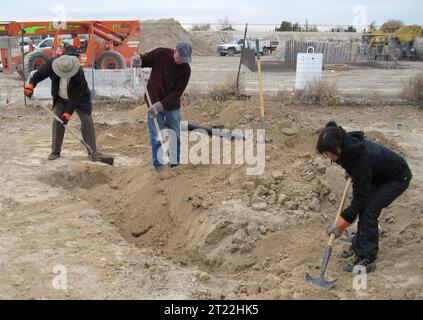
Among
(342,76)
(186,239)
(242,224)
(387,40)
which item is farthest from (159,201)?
(387,40)

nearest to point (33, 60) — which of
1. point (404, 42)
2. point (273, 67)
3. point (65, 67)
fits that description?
point (273, 67)

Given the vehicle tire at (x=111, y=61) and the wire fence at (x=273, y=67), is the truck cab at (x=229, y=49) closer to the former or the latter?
the wire fence at (x=273, y=67)

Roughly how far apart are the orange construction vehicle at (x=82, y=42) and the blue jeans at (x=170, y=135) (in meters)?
10.6

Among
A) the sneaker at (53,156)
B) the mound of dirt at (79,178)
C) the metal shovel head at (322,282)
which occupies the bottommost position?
the mound of dirt at (79,178)

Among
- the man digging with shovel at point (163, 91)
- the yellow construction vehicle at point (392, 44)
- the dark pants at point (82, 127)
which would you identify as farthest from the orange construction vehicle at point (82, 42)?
the yellow construction vehicle at point (392, 44)

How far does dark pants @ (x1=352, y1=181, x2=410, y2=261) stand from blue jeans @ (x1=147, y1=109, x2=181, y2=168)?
9.51 ft

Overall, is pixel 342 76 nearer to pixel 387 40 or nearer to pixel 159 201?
pixel 159 201

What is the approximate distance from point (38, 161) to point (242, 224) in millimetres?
4140

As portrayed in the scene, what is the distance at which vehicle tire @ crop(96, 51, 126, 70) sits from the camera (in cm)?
1759

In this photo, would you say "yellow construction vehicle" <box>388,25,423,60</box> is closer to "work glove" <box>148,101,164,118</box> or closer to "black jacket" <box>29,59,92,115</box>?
"black jacket" <box>29,59,92,115</box>

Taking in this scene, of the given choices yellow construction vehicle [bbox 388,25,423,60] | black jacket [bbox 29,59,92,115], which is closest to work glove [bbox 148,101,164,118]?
black jacket [bbox 29,59,92,115]

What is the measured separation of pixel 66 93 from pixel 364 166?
499 cm

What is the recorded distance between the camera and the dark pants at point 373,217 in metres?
4.38
